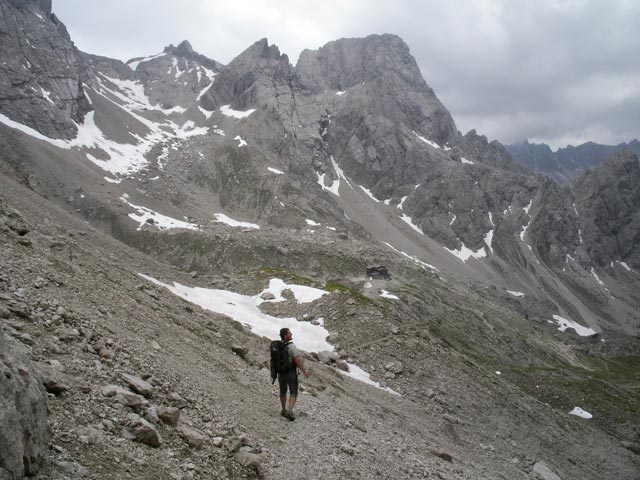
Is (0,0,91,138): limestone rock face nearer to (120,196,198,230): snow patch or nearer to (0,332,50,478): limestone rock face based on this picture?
(120,196,198,230): snow patch

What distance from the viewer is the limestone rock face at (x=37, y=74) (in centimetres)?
10569

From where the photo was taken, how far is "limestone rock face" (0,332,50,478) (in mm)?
6316

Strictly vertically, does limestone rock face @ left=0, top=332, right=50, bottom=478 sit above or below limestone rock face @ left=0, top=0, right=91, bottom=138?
below

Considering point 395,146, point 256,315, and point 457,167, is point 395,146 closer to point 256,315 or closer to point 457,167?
point 457,167

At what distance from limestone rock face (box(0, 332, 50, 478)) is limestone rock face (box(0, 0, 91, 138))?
11722 centimetres

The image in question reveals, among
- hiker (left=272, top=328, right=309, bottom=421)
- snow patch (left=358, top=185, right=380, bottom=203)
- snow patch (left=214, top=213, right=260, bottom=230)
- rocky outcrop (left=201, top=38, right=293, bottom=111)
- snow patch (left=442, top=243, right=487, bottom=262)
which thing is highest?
rocky outcrop (left=201, top=38, right=293, bottom=111)

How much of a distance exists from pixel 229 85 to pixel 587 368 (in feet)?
524

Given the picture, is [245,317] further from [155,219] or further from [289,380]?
[155,219]

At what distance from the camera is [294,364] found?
14.8 meters

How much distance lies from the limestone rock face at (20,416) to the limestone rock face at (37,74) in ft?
385

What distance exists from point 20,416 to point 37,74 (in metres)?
136

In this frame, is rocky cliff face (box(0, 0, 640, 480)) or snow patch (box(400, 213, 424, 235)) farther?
snow patch (box(400, 213, 424, 235))

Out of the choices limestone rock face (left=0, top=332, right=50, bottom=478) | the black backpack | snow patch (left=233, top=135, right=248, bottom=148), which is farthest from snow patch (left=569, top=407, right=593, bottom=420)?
snow patch (left=233, top=135, right=248, bottom=148)

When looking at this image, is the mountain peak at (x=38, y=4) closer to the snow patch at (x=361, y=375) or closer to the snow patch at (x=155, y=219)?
the snow patch at (x=155, y=219)
